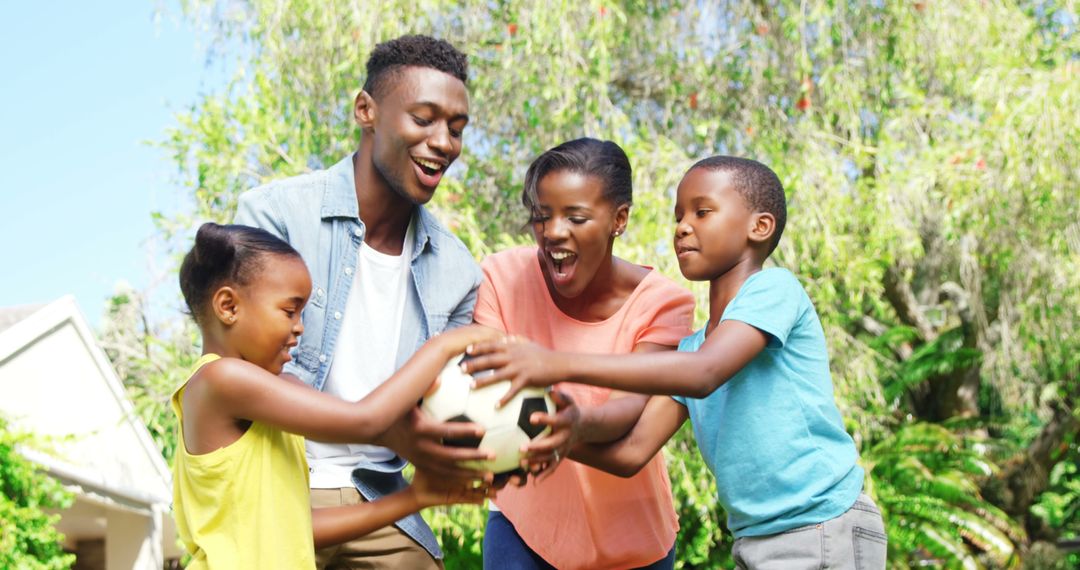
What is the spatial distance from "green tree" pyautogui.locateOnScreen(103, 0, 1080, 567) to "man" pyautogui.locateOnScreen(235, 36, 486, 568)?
465 centimetres

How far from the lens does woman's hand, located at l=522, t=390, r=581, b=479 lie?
3130 millimetres

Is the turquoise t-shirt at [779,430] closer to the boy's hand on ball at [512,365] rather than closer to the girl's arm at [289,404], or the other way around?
the boy's hand on ball at [512,365]

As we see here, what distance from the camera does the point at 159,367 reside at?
1242cm

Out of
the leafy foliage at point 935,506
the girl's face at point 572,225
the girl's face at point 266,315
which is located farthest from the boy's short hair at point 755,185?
the leafy foliage at point 935,506

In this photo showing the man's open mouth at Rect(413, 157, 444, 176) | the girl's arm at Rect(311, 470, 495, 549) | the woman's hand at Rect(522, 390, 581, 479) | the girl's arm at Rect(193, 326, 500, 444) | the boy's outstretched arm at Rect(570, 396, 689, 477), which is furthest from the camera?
the man's open mouth at Rect(413, 157, 444, 176)

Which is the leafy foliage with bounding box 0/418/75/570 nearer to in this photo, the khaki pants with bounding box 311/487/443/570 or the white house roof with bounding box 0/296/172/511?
the white house roof with bounding box 0/296/172/511

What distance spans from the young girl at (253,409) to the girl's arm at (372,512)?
13 cm

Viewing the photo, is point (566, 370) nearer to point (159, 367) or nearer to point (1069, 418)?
point (159, 367)

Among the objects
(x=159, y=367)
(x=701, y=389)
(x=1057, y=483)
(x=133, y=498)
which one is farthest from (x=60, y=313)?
(x=1057, y=483)

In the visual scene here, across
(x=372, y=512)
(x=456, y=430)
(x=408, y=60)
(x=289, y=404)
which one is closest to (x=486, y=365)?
(x=456, y=430)

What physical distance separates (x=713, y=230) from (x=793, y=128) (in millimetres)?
7336

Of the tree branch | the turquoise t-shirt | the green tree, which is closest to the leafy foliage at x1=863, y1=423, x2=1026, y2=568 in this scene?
the green tree

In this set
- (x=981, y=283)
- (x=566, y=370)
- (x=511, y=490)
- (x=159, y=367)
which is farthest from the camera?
(x=159, y=367)

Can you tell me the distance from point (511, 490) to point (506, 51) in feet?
22.1
